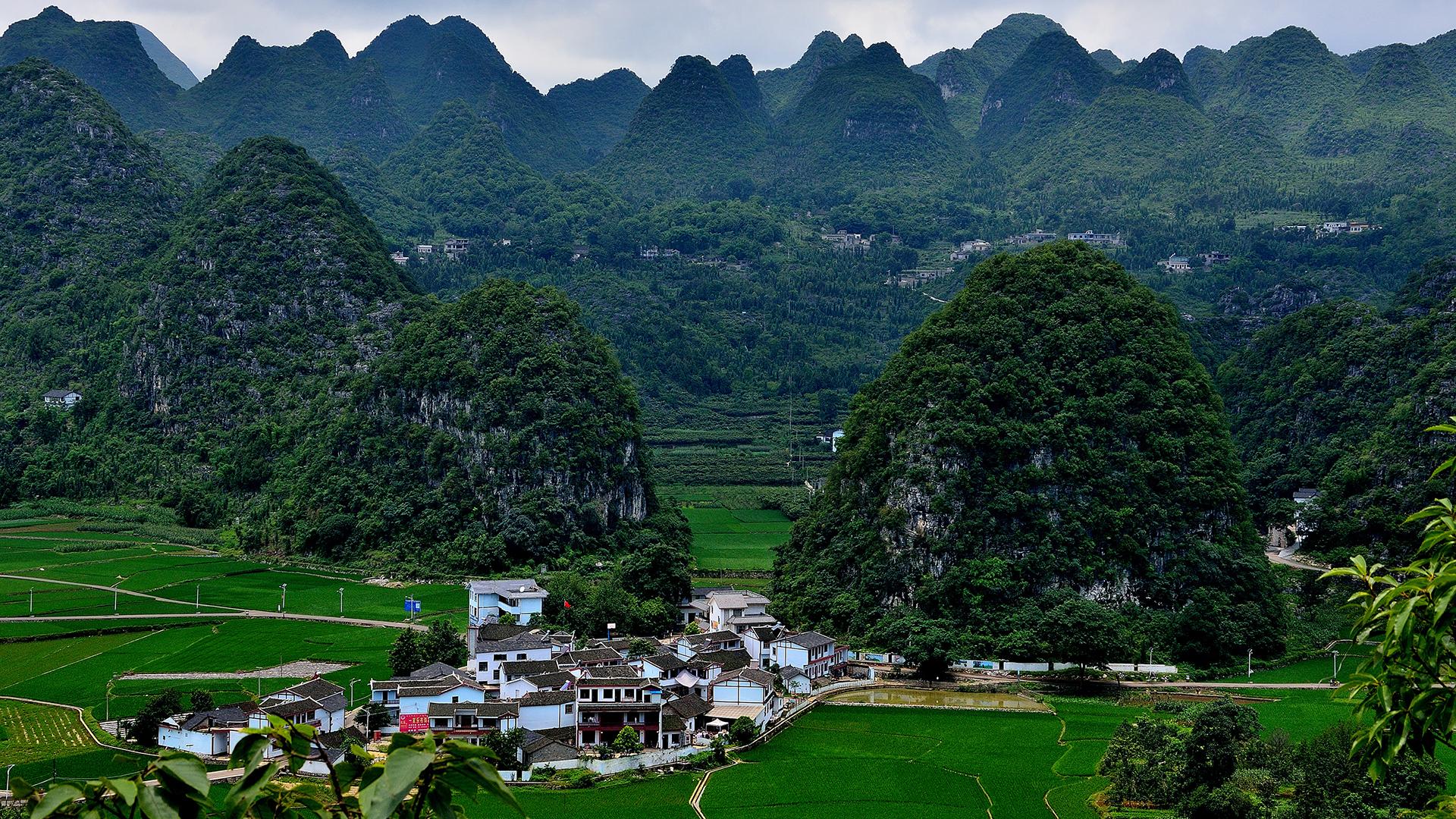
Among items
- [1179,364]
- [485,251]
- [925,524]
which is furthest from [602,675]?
[485,251]

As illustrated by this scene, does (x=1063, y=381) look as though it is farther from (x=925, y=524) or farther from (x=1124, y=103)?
(x=1124, y=103)

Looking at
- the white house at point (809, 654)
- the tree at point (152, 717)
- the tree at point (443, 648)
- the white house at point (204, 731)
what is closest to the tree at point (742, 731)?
the white house at point (809, 654)

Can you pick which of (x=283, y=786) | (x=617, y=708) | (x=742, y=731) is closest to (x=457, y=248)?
(x=617, y=708)

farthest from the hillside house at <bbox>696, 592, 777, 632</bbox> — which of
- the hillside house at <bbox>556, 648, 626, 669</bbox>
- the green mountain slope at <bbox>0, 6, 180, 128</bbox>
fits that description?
the green mountain slope at <bbox>0, 6, 180, 128</bbox>

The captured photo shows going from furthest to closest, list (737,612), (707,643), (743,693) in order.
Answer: (737,612) < (707,643) < (743,693)

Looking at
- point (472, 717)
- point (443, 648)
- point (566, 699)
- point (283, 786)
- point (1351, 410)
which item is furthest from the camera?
point (1351, 410)

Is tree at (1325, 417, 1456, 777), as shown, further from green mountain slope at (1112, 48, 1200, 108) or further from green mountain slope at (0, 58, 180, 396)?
green mountain slope at (1112, 48, 1200, 108)

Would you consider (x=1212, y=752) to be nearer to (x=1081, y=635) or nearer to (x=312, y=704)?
(x=1081, y=635)

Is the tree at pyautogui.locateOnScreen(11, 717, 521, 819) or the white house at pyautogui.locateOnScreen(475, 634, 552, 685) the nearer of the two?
the tree at pyautogui.locateOnScreen(11, 717, 521, 819)
